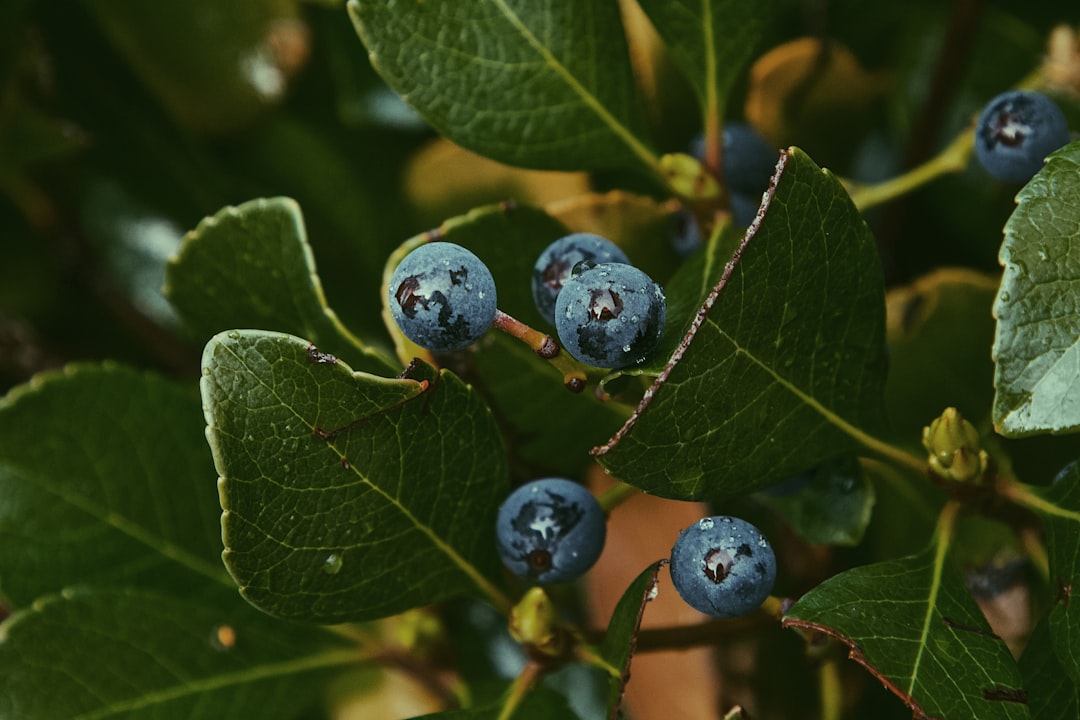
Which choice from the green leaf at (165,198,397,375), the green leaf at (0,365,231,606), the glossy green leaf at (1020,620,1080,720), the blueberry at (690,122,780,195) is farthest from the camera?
the blueberry at (690,122,780,195)

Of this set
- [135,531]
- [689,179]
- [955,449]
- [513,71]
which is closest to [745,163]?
[689,179]

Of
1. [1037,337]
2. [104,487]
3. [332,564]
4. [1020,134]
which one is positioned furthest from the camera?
[104,487]

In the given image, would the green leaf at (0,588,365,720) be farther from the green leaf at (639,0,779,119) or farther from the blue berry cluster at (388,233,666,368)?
the green leaf at (639,0,779,119)

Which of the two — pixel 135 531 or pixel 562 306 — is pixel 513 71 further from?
pixel 135 531

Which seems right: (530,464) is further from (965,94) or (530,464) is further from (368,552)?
(965,94)

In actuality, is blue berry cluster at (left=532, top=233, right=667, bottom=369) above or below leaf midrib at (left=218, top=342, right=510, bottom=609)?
above

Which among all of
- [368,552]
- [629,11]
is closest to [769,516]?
[368,552]

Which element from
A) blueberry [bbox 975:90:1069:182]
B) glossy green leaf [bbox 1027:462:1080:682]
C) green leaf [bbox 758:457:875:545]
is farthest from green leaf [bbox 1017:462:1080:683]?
blueberry [bbox 975:90:1069:182]
